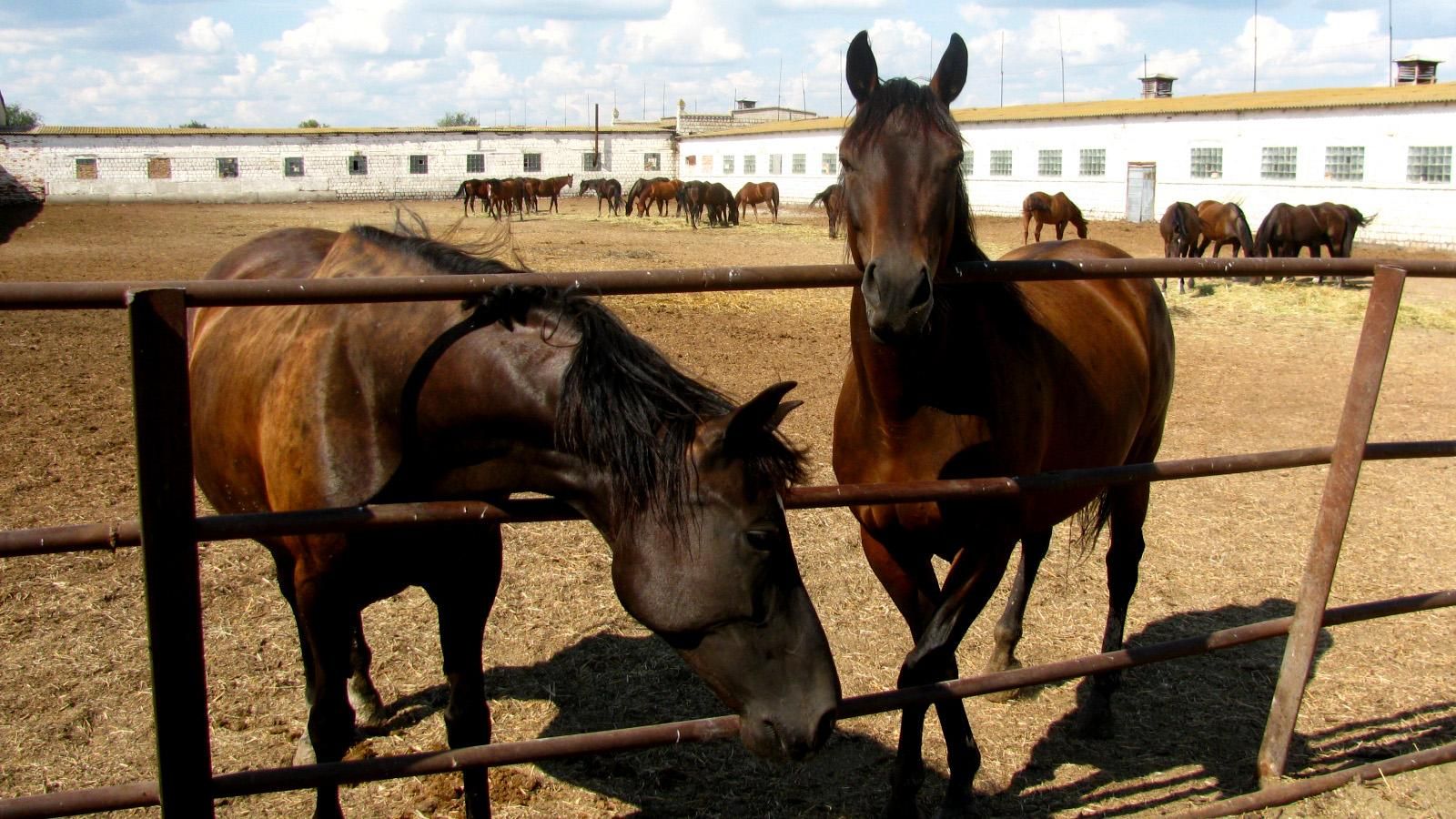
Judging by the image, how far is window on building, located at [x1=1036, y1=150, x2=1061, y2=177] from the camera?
35.5m

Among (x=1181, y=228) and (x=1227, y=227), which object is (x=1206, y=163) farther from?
(x=1181, y=228)

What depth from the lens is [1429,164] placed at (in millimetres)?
25188

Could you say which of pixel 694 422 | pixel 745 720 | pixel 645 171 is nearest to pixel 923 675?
pixel 745 720

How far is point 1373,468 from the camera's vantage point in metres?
7.10

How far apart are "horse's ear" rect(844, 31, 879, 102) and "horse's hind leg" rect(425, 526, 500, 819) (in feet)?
5.32

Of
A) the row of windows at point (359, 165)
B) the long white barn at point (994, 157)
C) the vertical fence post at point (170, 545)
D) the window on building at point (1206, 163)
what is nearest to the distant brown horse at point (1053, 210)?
the long white barn at point (994, 157)

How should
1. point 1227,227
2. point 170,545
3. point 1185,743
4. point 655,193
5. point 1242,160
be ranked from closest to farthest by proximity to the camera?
point 170,545 → point 1185,743 → point 1227,227 → point 1242,160 → point 655,193

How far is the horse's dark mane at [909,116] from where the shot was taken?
8.90ft

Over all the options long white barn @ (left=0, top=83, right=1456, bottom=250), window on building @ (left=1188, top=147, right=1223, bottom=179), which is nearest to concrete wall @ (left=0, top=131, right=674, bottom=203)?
long white barn @ (left=0, top=83, right=1456, bottom=250)

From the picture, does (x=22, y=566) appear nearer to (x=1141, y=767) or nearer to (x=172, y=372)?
(x=172, y=372)

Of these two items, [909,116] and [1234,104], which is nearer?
[909,116]

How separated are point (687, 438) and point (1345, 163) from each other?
102 feet

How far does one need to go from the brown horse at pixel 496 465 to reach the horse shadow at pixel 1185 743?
67.7 inches

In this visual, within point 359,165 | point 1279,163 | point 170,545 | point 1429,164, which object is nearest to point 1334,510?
point 170,545
